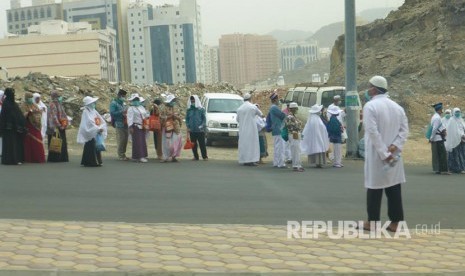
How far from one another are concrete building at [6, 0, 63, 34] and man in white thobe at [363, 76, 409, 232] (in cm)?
15681

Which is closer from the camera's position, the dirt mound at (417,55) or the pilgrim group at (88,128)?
the pilgrim group at (88,128)

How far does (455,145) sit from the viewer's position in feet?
52.2

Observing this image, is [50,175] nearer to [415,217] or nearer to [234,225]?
[234,225]

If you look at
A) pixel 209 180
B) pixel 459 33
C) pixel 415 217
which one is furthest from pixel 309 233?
pixel 459 33

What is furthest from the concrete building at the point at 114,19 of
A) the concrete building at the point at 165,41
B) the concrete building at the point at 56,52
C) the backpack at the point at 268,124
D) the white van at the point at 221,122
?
the backpack at the point at 268,124

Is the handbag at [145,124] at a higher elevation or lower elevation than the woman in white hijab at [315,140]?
higher

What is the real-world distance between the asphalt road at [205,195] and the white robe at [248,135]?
89cm

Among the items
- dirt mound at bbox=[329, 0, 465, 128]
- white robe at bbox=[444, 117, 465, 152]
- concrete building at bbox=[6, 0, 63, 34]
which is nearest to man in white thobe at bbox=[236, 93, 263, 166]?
white robe at bbox=[444, 117, 465, 152]

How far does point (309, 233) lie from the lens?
25.5 ft

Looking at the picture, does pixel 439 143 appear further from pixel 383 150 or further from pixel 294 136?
pixel 383 150

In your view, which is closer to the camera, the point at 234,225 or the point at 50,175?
the point at 234,225

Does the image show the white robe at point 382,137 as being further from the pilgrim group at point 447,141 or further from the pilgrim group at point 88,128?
the pilgrim group at point 88,128

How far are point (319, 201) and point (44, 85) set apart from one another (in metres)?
26.3

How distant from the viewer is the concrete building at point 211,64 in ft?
515
